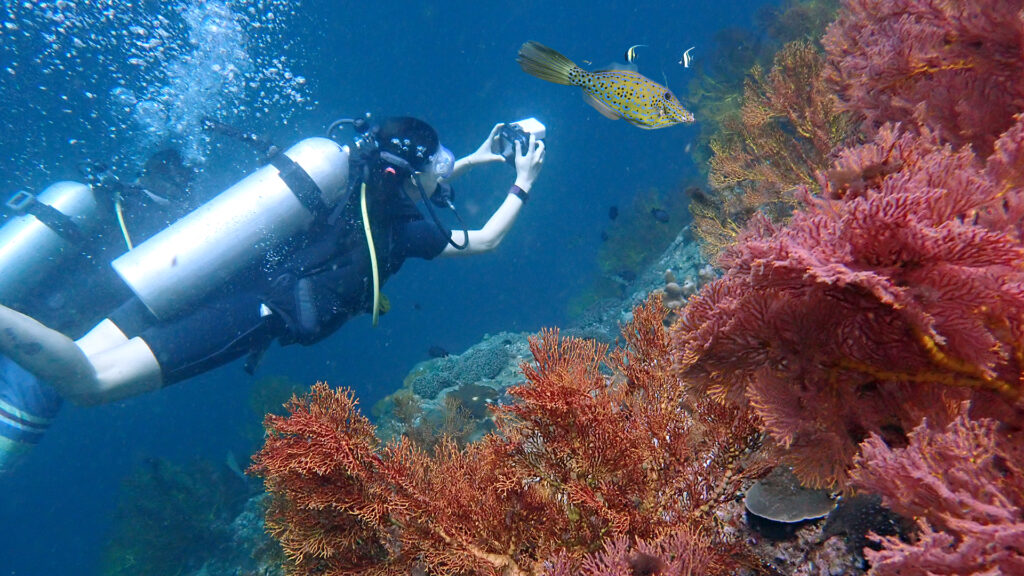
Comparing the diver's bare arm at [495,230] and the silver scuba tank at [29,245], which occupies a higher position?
the silver scuba tank at [29,245]

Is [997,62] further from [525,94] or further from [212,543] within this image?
[525,94]

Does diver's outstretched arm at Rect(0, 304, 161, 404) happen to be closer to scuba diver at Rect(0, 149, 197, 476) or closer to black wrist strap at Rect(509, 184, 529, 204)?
scuba diver at Rect(0, 149, 197, 476)

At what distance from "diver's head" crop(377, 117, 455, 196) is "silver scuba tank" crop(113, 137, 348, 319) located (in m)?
0.98

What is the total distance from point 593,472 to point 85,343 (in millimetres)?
6343

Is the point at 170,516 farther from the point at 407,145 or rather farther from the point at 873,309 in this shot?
the point at 873,309

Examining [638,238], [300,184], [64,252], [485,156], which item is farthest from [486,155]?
[638,238]

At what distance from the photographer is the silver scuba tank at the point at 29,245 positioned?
611 cm

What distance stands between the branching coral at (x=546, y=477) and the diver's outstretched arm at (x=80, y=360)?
3.80 metres

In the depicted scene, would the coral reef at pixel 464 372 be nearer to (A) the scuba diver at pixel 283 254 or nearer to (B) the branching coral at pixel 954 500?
(A) the scuba diver at pixel 283 254

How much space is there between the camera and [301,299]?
17.6 feet

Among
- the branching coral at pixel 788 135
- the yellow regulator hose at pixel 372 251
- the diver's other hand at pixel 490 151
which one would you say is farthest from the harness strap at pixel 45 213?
the branching coral at pixel 788 135

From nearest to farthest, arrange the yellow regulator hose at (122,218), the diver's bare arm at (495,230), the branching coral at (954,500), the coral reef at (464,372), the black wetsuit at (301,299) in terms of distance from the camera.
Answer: the branching coral at (954,500) < the black wetsuit at (301,299) < the diver's bare arm at (495,230) < the yellow regulator hose at (122,218) < the coral reef at (464,372)

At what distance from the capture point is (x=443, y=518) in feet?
7.32

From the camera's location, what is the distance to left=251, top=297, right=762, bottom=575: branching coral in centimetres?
202
